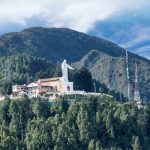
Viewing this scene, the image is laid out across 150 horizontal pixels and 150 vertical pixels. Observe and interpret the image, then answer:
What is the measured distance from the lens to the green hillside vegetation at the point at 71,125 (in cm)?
9731

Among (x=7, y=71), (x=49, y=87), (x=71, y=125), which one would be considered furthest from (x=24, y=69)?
(x=71, y=125)

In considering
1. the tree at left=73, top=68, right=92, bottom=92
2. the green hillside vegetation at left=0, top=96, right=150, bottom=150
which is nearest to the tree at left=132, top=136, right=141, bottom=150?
the green hillside vegetation at left=0, top=96, right=150, bottom=150

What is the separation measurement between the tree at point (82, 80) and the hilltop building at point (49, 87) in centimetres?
397

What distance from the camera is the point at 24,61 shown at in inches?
5812

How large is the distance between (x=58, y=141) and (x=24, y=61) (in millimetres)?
52160

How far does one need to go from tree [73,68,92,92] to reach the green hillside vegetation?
53.5ft

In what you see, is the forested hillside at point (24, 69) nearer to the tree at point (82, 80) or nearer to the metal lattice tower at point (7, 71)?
the metal lattice tower at point (7, 71)

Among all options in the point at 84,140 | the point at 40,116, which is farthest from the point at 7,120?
the point at 84,140

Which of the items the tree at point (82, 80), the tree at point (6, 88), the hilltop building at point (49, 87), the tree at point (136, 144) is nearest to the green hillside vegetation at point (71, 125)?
the tree at point (136, 144)

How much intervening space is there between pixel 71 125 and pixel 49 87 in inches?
797

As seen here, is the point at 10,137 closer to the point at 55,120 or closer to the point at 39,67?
the point at 55,120

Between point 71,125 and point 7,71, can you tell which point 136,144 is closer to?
point 71,125

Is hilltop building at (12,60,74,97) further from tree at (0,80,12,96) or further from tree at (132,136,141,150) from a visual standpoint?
tree at (132,136,141,150)

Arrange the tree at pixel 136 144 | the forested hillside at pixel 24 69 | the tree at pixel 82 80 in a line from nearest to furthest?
the tree at pixel 136 144
the tree at pixel 82 80
the forested hillside at pixel 24 69
